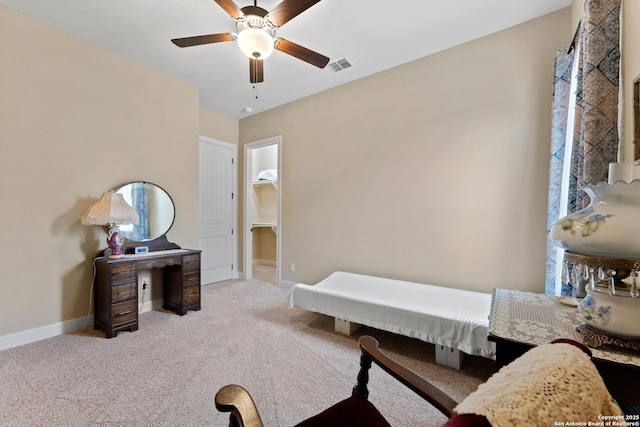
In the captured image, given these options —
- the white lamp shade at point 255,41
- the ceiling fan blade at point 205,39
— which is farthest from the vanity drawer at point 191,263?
the white lamp shade at point 255,41

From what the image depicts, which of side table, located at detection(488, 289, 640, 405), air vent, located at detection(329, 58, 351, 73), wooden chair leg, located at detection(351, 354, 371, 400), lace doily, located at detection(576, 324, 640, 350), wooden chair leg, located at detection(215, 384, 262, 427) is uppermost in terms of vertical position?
air vent, located at detection(329, 58, 351, 73)

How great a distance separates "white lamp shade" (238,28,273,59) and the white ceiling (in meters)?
0.46

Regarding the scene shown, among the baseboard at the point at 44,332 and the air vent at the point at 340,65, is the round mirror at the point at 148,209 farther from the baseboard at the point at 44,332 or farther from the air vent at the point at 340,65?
the air vent at the point at 340,65

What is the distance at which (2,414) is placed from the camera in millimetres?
1562

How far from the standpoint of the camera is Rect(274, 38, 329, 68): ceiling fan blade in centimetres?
212

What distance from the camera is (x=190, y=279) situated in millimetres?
3178

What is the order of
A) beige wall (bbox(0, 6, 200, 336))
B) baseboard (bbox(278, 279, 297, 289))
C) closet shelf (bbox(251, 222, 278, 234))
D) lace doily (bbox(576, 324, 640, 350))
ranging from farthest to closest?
1. closet shelf (bbox(251, 222, 278, 234))
2. baseboard (bbox(278, 279, 297, 289))
3. beige wall (bbox(0, 6, 200, 336))
4. lace doily (bbox(576, 324, 640, 350))

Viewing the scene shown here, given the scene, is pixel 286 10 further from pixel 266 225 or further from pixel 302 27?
pixel 266 225

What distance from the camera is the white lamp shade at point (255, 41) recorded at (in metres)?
1.91

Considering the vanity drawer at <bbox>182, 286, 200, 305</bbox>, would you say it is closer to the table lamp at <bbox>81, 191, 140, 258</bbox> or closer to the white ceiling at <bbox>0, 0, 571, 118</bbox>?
the table lamp at <bbox>81, 191, 140, 258</bbox>

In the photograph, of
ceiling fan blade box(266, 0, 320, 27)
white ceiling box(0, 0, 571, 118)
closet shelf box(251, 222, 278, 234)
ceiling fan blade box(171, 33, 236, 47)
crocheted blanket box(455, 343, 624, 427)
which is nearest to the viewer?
crocheted blanket box(455, 343, 624, 427)

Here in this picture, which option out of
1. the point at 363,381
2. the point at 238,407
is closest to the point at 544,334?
the point at 363,381

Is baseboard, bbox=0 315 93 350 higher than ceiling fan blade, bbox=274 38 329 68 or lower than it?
lower

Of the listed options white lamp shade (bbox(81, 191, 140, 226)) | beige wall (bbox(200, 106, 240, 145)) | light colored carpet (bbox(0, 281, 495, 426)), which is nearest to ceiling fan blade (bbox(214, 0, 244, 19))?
white lamp shade (bbox(81, 191, 140, 226))
